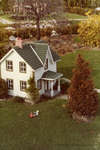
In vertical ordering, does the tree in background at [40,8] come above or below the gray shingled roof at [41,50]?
above

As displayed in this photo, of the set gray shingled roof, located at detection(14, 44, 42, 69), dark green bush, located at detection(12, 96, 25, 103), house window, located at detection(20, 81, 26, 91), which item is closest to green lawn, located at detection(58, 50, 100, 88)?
gray shingled roof, located at detection(14, 44, 42, 69)

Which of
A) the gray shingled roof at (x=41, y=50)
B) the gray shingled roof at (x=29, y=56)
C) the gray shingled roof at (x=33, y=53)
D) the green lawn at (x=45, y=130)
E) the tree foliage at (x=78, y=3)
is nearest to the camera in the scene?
the green lawn at (x=45, y=130)

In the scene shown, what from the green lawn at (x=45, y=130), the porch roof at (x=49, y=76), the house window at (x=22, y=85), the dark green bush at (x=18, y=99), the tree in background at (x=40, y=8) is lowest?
the green lawn at (x=45, y=130)

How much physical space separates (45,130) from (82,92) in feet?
17.5

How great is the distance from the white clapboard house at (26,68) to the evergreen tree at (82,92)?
236 inches

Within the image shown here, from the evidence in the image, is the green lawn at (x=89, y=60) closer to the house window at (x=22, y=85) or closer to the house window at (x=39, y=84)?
the house window at (x=39, y=84)

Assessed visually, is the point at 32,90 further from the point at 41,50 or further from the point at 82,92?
the point at 82,92

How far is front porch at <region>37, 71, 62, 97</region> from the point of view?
32.6 meters

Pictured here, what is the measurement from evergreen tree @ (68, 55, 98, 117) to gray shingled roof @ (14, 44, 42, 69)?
21.3 feet

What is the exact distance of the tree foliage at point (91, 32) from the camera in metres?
58.1

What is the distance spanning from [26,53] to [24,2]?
22097mm

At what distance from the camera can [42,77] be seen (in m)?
32.7

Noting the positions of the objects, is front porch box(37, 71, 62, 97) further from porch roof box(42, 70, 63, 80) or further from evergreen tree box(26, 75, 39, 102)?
evergreen tree box(26, 75, 39, 102)

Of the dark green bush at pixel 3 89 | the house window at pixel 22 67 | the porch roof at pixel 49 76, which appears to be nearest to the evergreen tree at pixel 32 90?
the house window at pixel 22 67
